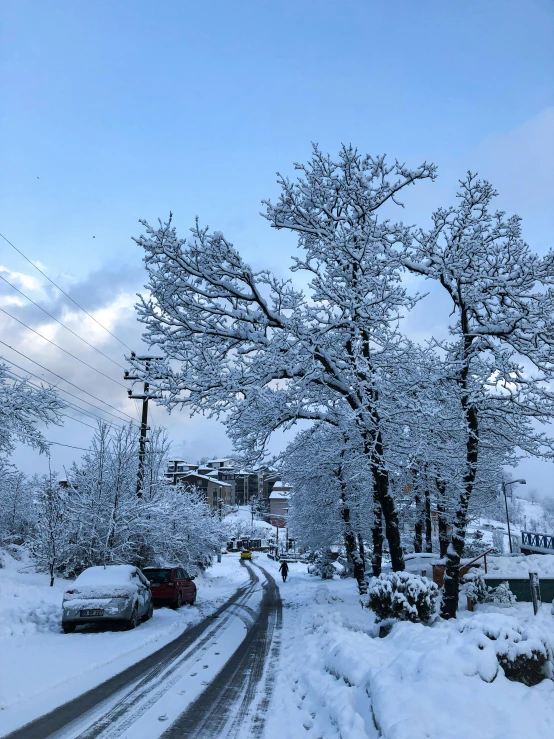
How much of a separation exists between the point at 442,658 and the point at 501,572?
51.2 feet

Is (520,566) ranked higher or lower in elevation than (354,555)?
lower

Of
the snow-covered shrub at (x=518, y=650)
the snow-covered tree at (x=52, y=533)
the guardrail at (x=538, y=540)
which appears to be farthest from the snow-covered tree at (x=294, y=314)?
the guardrail at (x=538, y=540)

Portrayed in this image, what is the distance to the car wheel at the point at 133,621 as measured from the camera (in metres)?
12.1

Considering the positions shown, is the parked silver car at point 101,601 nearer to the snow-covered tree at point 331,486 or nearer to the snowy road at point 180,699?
the snowy road at point 180,699

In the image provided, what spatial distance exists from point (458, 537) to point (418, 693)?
22.2ft

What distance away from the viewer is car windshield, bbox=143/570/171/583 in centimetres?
1764

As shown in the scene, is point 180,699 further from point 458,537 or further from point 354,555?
point 354,555

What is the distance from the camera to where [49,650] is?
367 inches

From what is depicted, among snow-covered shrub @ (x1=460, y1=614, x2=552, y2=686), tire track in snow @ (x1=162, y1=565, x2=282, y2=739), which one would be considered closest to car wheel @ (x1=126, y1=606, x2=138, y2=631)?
tire track in snow @ (x1=162, y1=565, x2=282, y2=739)

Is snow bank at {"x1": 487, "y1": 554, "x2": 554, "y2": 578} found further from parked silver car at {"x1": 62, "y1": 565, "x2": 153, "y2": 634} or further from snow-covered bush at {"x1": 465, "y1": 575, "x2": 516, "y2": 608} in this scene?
parked silver car at {"x1": 62, "y1": 565, "x2": 153, "y2": 634}

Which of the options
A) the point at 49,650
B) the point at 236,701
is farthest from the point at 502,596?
the point at 49,650

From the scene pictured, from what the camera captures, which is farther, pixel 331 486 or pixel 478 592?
pixel 331 486

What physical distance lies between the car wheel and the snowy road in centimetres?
159

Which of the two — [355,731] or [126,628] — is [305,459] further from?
[355,731]
